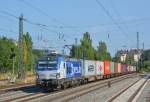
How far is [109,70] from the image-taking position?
251 ft

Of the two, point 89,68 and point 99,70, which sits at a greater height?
point 89,68

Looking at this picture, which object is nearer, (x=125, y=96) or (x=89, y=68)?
(x=125, y=96)

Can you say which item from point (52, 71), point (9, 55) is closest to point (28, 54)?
point (9, 55)

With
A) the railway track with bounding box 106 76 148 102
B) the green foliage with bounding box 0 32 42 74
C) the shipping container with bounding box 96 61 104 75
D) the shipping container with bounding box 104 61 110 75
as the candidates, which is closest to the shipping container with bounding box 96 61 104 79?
the shipping container with bounding box 96 61 104 75

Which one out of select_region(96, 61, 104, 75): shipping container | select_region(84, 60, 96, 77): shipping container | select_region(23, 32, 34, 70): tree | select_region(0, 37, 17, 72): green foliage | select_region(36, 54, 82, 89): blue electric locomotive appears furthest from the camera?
select_region(0, 37, 17, 72): green foliage

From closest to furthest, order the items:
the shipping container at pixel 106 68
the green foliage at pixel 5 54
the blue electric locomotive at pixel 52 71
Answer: the blue electric locomotive at pixel 52 71 < the shipping container at pixel 106 68 < the green foliage at pixel 5 54

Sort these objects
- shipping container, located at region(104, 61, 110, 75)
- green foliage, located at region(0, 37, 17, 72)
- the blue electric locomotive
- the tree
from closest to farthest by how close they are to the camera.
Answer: the blue electric locomotive, shipping container, located at region(104, 61, 110, 75), the tree, green foliage, located at region(0, 37, 17, 72)

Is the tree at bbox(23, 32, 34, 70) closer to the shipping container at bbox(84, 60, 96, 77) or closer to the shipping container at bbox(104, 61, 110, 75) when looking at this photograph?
the shipping container at bbox(104, 61, 110, 75)

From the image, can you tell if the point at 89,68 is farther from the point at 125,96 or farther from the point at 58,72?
the point at 125,96

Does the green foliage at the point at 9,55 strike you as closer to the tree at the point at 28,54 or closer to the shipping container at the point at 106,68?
the tree at the point at 28,54

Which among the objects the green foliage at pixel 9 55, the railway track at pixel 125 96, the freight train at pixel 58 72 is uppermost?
the green foliage at pixel 9 55

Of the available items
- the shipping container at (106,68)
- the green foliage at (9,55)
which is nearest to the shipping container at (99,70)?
the shipping container at (106,68)

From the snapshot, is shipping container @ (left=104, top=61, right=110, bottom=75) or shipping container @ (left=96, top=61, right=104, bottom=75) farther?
shipping container @ (left=104, top=61, right=110, bottom=75)

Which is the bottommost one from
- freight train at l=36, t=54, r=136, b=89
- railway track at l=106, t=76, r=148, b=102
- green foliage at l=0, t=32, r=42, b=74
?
railway track at l=106, t=76, r=148, b=102
